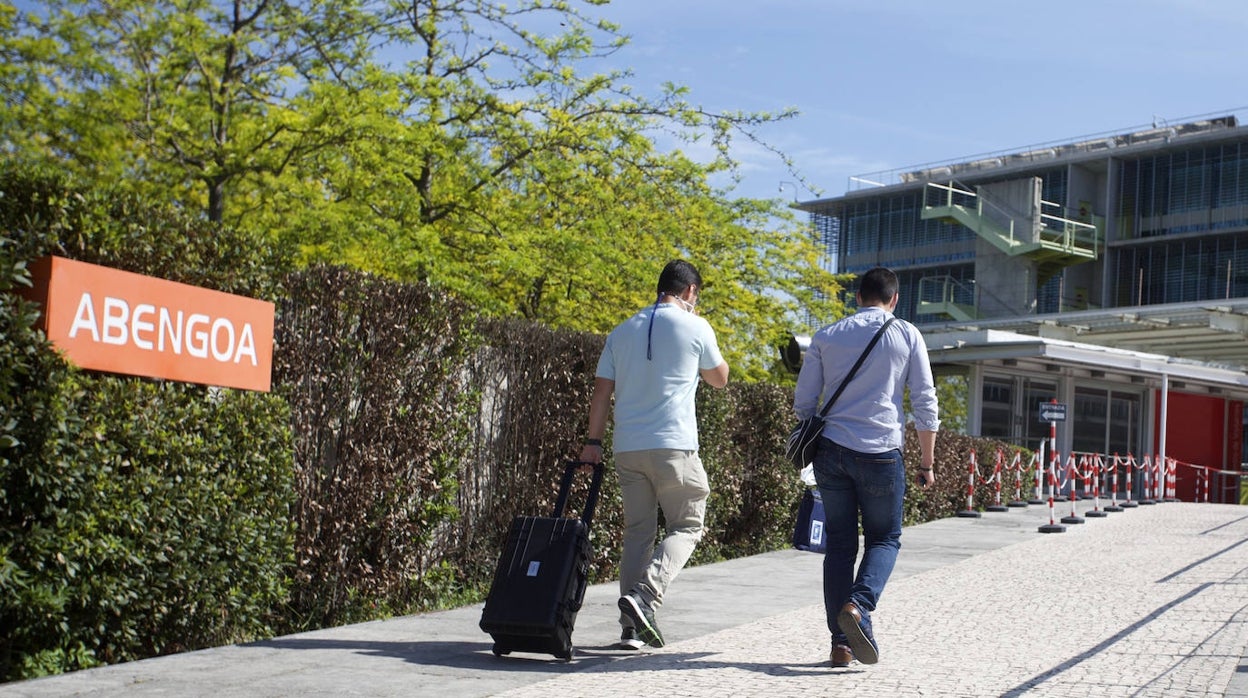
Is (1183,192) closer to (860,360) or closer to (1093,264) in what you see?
(1093,264)

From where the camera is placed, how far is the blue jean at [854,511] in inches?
253

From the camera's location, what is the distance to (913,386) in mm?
6645

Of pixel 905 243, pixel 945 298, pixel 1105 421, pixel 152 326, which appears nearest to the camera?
pixel 152 326

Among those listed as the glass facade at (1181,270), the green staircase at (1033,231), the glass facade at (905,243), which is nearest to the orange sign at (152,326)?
the green staircase at (1033,231)

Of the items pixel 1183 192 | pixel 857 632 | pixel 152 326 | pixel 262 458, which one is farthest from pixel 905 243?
pixel 152 326

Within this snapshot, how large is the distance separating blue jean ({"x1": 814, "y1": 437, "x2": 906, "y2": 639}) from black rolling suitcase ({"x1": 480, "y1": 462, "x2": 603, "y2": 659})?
1.19 meters

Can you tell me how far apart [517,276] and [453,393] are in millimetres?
9602

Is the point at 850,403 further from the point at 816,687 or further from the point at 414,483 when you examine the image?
the point at 414,483

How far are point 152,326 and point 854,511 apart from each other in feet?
11.0

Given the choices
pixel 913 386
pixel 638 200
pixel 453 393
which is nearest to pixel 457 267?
pixel 638 200

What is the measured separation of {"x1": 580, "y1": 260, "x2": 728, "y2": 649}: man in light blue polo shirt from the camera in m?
6.70

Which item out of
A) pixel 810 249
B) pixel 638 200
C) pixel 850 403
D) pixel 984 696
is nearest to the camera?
pixel 984 696

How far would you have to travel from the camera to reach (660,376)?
22.1ft

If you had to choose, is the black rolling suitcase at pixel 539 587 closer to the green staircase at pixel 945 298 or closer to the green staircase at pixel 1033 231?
the green staircase at pixel 1033 231
